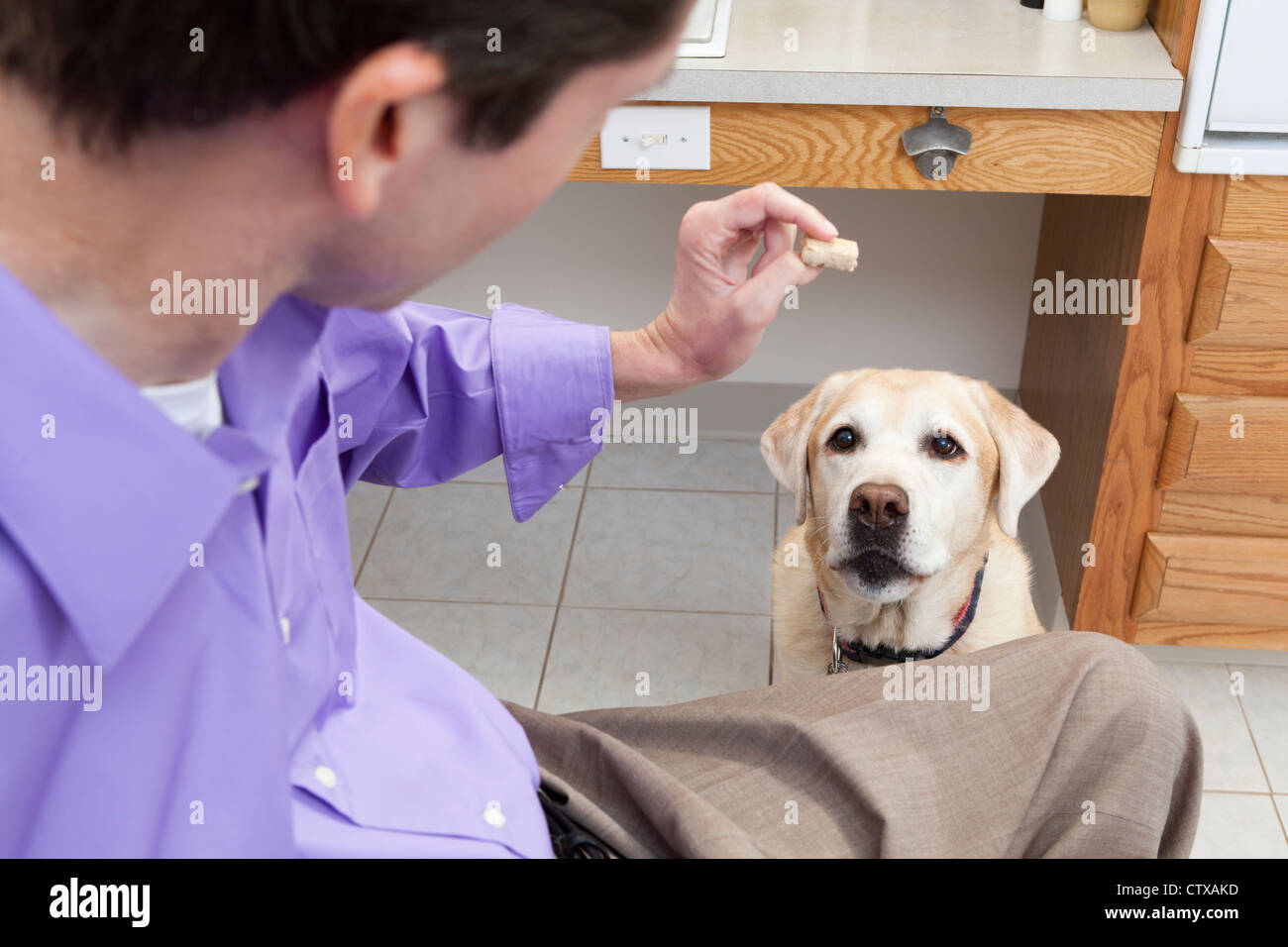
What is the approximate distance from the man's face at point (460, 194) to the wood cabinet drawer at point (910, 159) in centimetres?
118

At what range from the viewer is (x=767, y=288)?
998 mm

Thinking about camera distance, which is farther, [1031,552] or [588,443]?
[1031,552]

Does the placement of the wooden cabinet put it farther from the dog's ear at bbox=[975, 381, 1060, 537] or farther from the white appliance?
the dog's ear at bbox=[975, 381, 1060, 537]

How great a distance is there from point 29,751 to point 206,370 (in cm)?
20

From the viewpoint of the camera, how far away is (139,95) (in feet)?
1.44

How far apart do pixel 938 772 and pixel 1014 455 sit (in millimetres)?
789

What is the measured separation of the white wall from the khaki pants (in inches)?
66.8

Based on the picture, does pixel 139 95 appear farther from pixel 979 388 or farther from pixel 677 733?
pixel 979 388

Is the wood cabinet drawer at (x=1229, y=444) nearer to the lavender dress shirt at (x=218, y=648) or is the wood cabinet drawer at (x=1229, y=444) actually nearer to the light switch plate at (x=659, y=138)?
the light switch plate at (x=659, y=138)

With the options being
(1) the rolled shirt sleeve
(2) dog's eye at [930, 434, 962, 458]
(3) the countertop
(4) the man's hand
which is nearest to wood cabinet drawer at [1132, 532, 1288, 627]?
(2) dog's eye at [930, 434, 962, 458]

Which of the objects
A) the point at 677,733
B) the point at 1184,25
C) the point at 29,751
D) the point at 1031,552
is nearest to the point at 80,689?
the point at 29,751

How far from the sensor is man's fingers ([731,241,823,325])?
999mm

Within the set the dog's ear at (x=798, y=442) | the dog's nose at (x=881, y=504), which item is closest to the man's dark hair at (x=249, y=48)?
the dog's nose at (x=881, y=504)

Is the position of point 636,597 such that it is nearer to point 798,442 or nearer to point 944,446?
point 798,442
